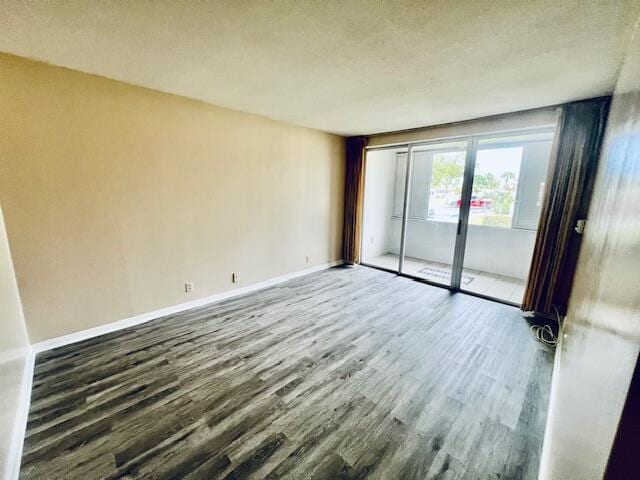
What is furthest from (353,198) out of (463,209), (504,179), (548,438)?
(548,438)

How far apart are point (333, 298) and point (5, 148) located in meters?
3.57

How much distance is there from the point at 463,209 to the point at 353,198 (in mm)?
1994

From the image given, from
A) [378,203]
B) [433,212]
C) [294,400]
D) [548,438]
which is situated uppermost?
[378,203]

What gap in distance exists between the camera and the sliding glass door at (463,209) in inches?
157

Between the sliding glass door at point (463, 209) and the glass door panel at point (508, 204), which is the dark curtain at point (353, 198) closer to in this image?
the sliding glass door at point (463, 209)

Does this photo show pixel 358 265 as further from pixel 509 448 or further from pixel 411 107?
pixel 509 448

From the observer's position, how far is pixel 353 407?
188cm

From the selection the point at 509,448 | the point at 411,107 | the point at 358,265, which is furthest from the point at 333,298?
the point at 411,107

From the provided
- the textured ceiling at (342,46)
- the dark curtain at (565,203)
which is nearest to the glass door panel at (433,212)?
the dark curtain at (565,203)

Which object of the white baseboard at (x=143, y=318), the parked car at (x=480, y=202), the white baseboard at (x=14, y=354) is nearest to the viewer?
the white baseboard at (x=14, y=354)

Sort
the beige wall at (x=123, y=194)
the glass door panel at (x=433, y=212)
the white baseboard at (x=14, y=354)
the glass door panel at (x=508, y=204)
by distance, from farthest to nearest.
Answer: the glass door panel at (x=433, y=212)
the glass door panel at (x=508, y=204)
the beige wall at (x=123, y=194)
the white baseboard at (x=14, y=354)

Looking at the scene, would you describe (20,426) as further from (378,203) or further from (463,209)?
(378,203)

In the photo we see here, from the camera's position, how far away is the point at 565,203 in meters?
2.97

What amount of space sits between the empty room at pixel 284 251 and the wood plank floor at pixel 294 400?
17 mm
